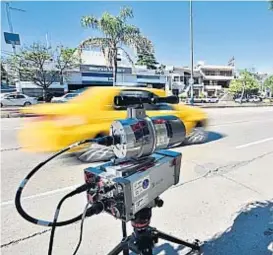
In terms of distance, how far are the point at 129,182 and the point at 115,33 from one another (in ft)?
63.7

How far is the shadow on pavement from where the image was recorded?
2.42 m

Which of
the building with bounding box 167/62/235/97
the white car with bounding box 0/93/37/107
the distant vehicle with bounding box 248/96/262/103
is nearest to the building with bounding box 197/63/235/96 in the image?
the building with bounding box 167/62/235/97

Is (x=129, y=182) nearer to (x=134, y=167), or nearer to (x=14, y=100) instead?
(x=134, y=167)

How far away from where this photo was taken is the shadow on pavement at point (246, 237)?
95.3 inches

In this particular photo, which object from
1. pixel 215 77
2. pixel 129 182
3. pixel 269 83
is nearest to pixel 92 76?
pixel 129 182

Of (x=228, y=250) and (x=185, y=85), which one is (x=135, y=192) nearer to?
(x=228, y=250)

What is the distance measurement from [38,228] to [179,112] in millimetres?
4725

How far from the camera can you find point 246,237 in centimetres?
263

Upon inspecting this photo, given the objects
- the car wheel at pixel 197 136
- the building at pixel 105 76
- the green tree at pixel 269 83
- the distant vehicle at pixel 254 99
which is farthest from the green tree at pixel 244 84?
the car wheel at pixel 197 136

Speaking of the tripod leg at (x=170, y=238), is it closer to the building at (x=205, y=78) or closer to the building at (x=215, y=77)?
the building at (x=205, y=78)

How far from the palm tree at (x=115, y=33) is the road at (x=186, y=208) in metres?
15.6

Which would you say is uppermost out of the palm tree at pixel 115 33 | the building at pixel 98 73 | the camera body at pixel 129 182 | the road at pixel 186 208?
the palm tree at pixel 115 33

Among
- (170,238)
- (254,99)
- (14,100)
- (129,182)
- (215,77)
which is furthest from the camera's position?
(215,77)

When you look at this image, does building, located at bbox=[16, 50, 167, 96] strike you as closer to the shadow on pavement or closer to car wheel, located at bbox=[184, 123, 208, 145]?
car wheel, located at bbox=[184, 123, 208, 145]
